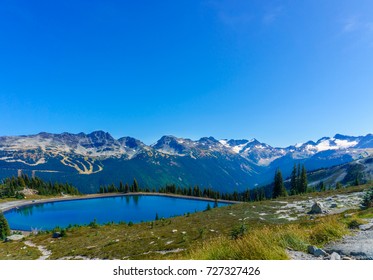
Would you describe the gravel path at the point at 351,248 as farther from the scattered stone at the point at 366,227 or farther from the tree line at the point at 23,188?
the tree line at the point at 23,188

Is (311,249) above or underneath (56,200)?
above

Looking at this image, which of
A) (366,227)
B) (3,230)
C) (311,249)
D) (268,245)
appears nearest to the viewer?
(268,245)

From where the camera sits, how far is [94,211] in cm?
10019

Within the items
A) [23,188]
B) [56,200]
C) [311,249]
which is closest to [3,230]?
[311,249]

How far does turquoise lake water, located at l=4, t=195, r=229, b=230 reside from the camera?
268ft

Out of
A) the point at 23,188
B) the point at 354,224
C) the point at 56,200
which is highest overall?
the point at 354,224

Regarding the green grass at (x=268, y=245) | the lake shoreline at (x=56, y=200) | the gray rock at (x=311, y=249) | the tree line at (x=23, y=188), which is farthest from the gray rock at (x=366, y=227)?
the tree line at (x=23, y=188)

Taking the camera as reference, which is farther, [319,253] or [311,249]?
[311,249]

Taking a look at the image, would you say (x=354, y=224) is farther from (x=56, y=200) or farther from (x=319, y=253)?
(x=56, y=200)

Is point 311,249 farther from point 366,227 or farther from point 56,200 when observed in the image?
point 56,200

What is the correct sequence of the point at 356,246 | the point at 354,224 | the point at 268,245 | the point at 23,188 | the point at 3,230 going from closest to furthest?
the point at 268,245 < the point at 356,246 < the point at 354,224 < the point at 3,230 < the point at 23,188

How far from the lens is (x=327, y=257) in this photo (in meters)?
7.33

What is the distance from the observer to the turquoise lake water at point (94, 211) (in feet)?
268
